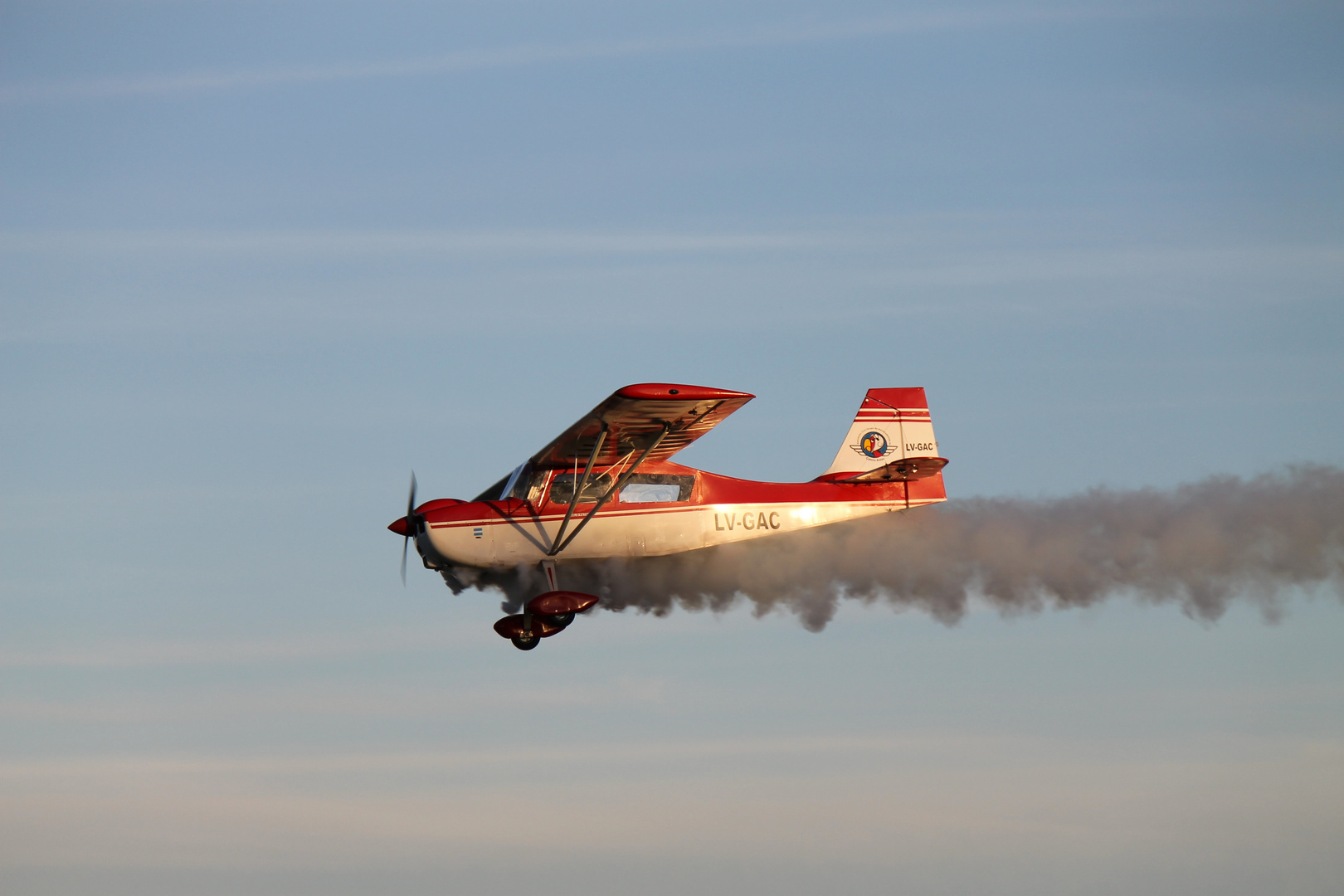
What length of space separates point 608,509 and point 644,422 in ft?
6.87

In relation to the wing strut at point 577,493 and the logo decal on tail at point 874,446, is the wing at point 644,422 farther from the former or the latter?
the logo decal on tail at point 874,446

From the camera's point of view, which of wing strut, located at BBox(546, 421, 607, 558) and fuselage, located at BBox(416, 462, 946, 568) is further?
fuselage, located at BBox(416, 462, 946, 568)

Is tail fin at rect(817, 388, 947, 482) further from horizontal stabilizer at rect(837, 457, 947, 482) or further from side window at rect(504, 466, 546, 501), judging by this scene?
side window at rect(504, 466, 546, 501)

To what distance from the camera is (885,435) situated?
93.7 ft

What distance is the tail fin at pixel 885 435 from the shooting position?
2836 centimetres

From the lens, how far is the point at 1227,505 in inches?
1088

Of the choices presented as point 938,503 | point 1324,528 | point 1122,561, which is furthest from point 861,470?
point 1324,528

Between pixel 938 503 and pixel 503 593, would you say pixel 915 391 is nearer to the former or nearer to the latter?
pixel 938 503

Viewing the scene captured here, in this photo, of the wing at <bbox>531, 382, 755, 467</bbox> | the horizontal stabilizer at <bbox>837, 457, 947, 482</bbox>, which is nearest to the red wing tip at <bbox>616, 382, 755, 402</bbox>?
the wing at <bbox>531, 382, 755, 467</bbox>

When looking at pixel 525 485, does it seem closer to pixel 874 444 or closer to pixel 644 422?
pixel 644 422

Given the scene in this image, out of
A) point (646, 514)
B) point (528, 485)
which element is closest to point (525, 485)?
point (528, 485)

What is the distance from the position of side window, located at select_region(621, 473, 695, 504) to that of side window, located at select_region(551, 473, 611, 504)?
0.94 feet

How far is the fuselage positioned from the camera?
85.8 feet

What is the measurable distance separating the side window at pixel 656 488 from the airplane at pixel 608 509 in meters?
0.01
